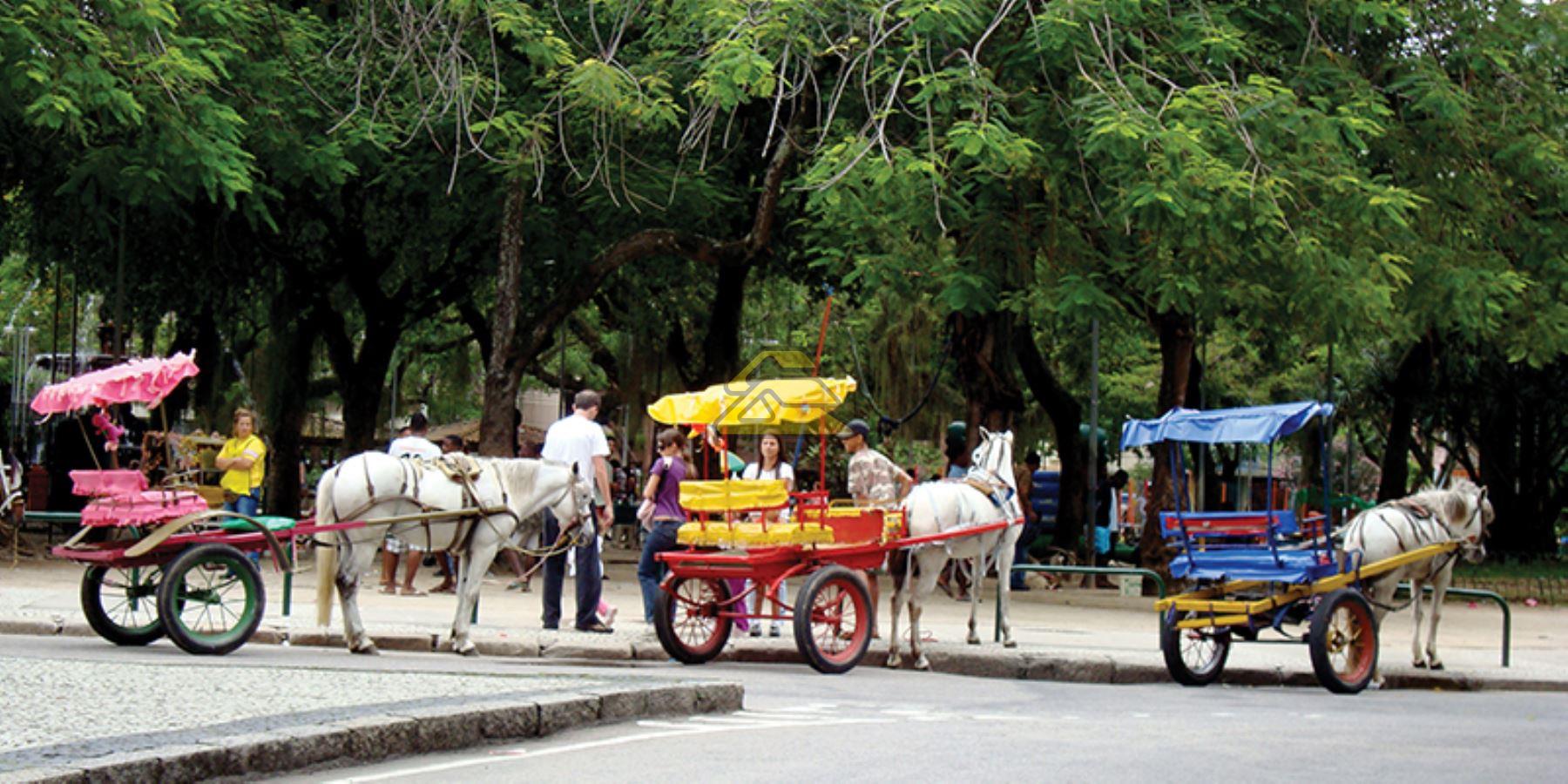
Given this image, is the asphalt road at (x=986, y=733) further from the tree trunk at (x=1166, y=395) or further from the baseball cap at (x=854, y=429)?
the tree trunk at (x=1166, y=395)

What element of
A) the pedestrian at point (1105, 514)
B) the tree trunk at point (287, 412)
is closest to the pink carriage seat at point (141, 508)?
the pedestrian at point (1105, 514)

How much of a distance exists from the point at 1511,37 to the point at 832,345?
21.9m

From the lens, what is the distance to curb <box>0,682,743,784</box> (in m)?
7.66

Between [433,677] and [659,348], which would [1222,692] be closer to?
[433,677]

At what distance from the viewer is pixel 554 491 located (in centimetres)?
1535

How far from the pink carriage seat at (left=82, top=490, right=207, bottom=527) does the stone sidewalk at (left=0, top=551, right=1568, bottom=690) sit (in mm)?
1698

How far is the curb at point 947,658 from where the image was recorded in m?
15.2

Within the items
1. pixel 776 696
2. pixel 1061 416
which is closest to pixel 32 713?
pixel 776 696

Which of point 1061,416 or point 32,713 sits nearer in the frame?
point 32,713

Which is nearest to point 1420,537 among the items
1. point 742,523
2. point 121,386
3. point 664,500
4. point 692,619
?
point 742,523

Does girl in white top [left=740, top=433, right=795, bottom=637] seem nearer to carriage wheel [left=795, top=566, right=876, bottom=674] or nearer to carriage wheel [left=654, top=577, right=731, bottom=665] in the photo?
carriage wheel [left=654, top=577, right=731, bottom=665]

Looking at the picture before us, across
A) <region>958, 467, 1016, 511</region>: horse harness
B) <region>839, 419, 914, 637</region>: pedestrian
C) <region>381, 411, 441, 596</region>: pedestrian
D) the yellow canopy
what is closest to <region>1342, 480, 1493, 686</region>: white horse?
<region>958, 467, 1016, 511</region>: horse harness

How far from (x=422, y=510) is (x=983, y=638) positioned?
5.77m

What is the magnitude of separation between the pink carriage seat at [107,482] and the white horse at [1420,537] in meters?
9.39
